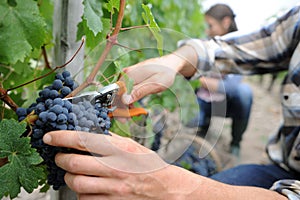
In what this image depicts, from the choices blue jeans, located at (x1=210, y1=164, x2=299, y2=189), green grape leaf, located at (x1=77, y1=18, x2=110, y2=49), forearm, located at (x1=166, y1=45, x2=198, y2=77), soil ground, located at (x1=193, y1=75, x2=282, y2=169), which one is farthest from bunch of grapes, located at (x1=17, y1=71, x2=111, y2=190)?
soil ground, located at (x1=193, y1=75, x2=282, y2=169)

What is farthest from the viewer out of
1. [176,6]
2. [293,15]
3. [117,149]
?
[176,6]

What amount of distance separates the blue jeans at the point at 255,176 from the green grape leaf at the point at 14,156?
2.56ft

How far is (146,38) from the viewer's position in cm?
84

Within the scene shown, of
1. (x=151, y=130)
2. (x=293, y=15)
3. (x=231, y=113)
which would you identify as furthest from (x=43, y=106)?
(x=231, y=113)

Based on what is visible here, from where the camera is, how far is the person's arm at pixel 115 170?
24.7 inches

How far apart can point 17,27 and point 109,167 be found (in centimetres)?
30

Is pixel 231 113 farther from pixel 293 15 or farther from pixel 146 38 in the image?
pixel 146 38

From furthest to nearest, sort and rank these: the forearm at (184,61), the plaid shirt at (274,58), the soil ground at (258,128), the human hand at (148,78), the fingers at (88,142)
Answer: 1. the soil ground at (258,128)
2. the plaid shirt at (274,58)
3. the forearm at (184,61)
4. the human hand at (148,78)
5. the fingers at (88,142)

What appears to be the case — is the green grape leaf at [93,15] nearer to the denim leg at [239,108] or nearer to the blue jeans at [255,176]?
the blue jeans at [255,176]

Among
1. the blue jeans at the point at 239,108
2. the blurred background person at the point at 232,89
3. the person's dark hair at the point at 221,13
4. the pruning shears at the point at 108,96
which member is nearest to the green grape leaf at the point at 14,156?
the pruning shears at the point at 108,96

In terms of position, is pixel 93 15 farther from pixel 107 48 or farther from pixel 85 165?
pixel 85 165

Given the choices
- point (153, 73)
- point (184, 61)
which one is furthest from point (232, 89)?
point (153, 73)

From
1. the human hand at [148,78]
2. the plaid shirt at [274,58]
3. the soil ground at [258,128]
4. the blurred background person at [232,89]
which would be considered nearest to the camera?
the human hand at [148,78]

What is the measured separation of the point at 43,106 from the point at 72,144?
9 centimetres
